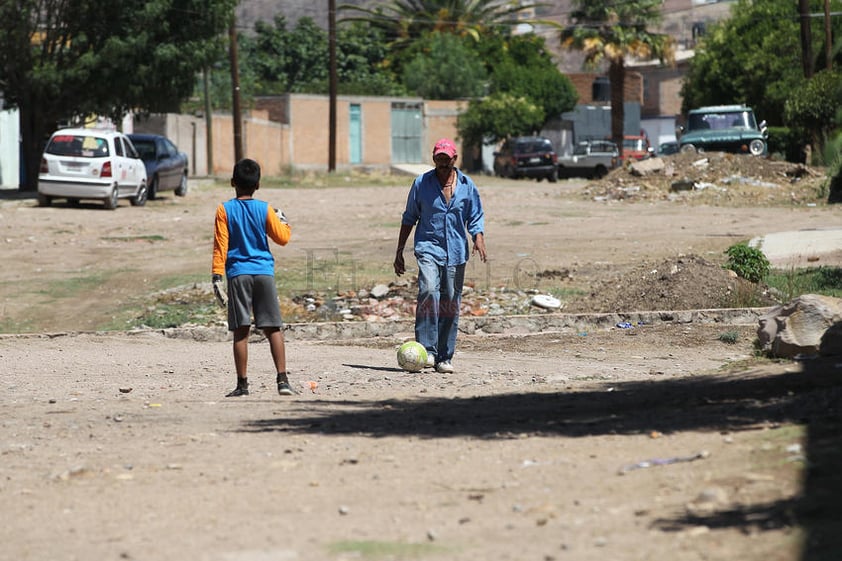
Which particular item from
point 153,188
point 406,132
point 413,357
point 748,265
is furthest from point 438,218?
point 406,132

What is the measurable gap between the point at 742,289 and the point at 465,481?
8.48 m

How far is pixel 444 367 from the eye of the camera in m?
10.5

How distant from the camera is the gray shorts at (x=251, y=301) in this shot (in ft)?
30.0

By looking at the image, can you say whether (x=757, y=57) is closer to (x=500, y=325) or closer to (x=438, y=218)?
(x=500, y=325)

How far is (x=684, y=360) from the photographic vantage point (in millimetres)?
11336

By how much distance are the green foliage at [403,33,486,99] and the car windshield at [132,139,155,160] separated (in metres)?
38.4

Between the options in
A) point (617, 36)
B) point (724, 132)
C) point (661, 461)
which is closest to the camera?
point (661, 461)

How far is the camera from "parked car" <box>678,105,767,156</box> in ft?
121

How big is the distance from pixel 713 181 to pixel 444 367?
24412 millimetres

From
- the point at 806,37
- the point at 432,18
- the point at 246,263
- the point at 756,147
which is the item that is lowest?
the point at 246,263

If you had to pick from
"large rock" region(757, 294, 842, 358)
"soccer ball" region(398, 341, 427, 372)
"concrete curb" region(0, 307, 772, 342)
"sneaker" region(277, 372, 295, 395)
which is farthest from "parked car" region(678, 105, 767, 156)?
"sneaker" region(277, 372, 295, 395)

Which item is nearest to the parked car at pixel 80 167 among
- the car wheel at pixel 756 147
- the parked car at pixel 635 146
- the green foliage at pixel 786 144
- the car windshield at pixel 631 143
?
the car wheel at pixel 756 147

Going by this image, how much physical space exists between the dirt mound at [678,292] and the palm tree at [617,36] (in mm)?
44843

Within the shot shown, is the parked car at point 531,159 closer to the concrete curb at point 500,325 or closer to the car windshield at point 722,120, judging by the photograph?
the car windshield at point 722,120
